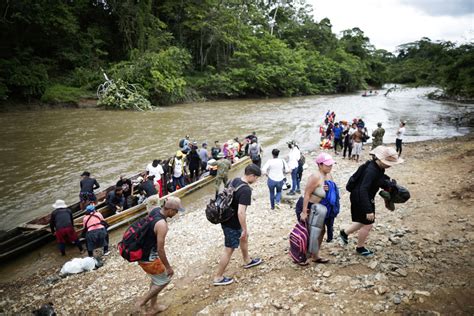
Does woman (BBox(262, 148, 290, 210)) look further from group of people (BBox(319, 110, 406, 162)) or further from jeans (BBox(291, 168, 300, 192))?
group of people (BBox(319, 110, 406, 162))

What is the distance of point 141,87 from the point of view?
3197 centimetres

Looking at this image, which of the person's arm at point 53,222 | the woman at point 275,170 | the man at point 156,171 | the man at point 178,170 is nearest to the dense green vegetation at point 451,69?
the woman at point 275,170

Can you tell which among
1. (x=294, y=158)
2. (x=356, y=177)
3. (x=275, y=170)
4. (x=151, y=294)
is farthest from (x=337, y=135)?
(x=151, y=294)

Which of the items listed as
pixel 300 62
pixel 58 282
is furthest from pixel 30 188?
pixel 300 62

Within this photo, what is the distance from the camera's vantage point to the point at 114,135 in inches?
806

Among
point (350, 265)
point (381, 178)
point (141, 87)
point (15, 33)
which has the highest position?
point (15, 33)

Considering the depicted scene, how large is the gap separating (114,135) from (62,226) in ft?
47.5

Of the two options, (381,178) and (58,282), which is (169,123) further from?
(381,178)

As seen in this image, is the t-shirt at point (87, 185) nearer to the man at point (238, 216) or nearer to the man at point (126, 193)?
the man at point (126, 193)

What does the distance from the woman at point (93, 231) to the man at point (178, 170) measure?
3891mm

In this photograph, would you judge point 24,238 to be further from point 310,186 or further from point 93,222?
point 310,186

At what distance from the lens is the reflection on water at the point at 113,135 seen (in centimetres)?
1202

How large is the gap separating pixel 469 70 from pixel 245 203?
76.0 feet

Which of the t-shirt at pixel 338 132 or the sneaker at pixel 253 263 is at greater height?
the t-shirt at pixel 338 132
